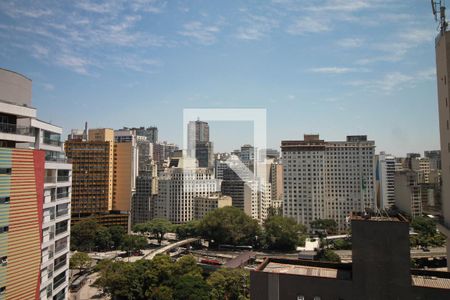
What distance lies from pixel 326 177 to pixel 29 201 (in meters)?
18.9

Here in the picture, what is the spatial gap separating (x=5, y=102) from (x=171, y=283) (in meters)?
6.33

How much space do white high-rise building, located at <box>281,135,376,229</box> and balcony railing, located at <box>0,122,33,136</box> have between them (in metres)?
17.8

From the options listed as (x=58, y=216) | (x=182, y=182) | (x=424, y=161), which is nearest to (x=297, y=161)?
(x=182, y=182)

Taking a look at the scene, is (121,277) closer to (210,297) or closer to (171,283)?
(171,283)

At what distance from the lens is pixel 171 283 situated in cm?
923

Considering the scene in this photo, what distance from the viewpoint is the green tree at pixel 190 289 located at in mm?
8367

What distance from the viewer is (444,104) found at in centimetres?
568

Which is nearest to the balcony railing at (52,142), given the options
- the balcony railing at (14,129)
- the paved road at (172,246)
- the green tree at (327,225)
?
the balcony railing at (14,129)

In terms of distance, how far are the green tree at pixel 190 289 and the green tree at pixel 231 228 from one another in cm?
812

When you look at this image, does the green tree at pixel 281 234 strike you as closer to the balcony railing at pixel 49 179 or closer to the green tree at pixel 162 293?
the green tree at pixel 162 293

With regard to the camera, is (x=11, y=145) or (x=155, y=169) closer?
(x=11, y=145)

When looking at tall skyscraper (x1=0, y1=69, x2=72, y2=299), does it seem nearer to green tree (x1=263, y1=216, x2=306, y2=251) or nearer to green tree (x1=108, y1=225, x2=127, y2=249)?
green tree (x1=108, y1=225, x2=127, y2=249)

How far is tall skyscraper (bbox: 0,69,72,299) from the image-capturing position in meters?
4.51

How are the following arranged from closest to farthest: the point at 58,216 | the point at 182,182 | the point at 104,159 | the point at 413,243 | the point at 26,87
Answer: the point at 26,87 < the point at 58,216 < the point at 413,243 < the point at 104,159 < the point at 182,182
